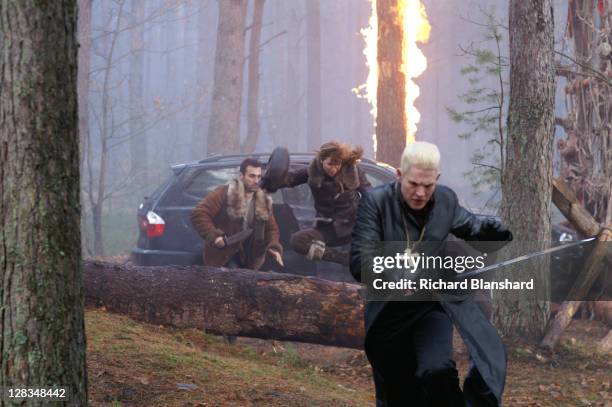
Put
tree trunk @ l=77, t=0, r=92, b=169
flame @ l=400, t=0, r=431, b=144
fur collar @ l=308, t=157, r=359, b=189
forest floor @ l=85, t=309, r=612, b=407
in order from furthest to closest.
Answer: tree trunk @ l=77, t=0, r=92, b=169 → flame @ l=400, t=0, r=431, b=144 → fur collar @ l=308, t=157, r=359, b=189 → forest floor @ l=85, t=309, r=612, b=407

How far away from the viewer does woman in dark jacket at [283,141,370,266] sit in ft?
28.2

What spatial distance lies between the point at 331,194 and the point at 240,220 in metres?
1.35

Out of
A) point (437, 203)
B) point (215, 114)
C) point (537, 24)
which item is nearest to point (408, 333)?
point (437, 203)

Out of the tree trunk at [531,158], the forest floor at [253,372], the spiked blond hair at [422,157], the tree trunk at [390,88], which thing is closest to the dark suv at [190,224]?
the forest floor at [253,372]

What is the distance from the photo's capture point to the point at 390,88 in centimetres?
1438

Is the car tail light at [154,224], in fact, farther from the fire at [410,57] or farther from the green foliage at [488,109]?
the fire at [410,57]

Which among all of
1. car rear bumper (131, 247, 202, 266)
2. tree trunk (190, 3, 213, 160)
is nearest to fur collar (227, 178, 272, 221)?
car rear bumper (131, 247, 202, 266)

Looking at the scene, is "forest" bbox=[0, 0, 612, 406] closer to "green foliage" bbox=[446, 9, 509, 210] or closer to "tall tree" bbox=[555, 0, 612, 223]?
"tall tree" bbox=[555, 0, 612, 223]

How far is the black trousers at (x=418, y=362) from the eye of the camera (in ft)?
14.2

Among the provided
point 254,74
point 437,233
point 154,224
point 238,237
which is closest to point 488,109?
point 238,237

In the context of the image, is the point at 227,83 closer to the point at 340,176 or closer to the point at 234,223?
the point at 234,223

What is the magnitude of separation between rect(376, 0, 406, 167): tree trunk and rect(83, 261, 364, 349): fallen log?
21.1 ft

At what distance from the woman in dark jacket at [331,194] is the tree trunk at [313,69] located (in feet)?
64.3

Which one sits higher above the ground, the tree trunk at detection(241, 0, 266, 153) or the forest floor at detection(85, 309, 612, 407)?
the tree trunk at detection(241, 0, 266, 153)
